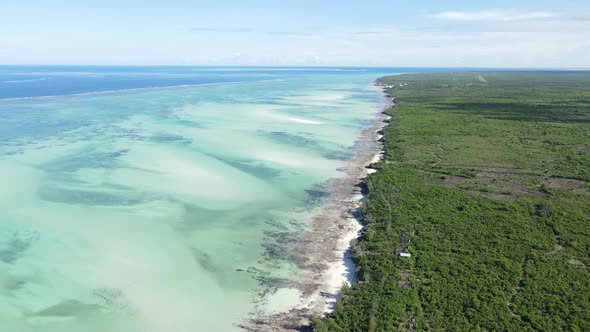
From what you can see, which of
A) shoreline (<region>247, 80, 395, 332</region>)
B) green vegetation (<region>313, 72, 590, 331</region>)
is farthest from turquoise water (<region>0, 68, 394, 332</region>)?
green vegetation (<region>313, 72, 590, 331</region>)

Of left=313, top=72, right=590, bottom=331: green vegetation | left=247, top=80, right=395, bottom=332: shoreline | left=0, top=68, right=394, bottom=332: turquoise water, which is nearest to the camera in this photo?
left=313, top=72, right=590, bottom=331: green vegetation

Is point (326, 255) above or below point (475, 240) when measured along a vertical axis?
below

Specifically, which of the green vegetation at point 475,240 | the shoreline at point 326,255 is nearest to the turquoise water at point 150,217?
the shoreline at point 326,255

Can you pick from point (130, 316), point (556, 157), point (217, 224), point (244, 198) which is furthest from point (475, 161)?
point (130, 316)

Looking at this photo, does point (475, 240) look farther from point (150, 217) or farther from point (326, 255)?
point (150, 217)

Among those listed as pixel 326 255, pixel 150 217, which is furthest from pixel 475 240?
pixel 150 217

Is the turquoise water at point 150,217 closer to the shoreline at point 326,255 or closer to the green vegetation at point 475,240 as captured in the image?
the shoreline at point 326,255

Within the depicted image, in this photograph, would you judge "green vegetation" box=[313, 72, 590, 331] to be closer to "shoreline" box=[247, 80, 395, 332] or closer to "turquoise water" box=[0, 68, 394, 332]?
"shoreline" box=[247, 80, 395, 332]

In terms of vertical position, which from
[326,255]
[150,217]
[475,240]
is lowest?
[326,255]
